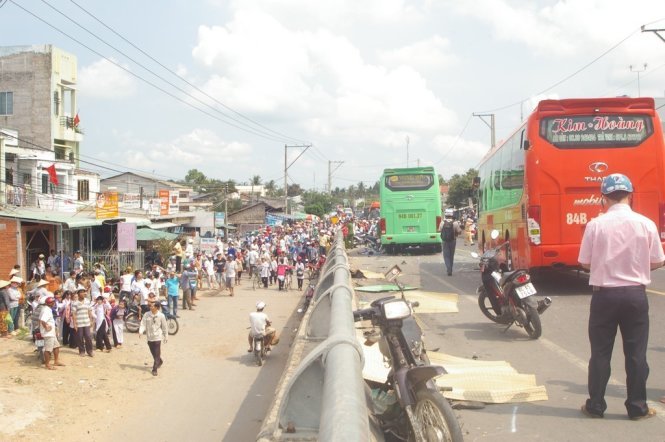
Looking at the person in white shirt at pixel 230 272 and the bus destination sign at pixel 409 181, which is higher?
the bus destination sign at pixel 409 181

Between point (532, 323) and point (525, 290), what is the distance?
17.4 inches

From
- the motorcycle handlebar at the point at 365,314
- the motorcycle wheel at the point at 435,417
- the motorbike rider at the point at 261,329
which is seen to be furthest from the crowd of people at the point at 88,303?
the motorcycle wheel at the point at 435,417

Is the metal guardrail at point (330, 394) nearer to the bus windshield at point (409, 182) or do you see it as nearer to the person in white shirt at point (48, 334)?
the person in white shirt at point (48, 334)

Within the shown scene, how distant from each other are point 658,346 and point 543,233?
14.6ft

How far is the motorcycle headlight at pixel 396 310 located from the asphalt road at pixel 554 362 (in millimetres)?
1029

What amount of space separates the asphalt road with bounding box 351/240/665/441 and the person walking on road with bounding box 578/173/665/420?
377mm

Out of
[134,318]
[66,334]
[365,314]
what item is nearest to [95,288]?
[134,318]

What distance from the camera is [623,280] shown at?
463cm

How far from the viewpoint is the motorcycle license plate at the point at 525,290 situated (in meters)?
8.01

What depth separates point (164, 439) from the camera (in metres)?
10.3

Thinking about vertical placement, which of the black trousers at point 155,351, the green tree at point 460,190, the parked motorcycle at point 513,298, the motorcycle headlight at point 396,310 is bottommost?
the black trousers at point 155,351

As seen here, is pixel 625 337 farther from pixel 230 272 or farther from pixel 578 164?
pixel 230 272

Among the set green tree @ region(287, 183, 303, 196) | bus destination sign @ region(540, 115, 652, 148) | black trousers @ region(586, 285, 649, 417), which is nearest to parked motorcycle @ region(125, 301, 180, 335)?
bus destination sign @ region(540, 115, 652, 148)

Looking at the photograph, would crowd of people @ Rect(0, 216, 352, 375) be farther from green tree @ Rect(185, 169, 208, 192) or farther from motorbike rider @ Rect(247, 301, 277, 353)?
green tree @ Rect(185, 169, 208, 192)
